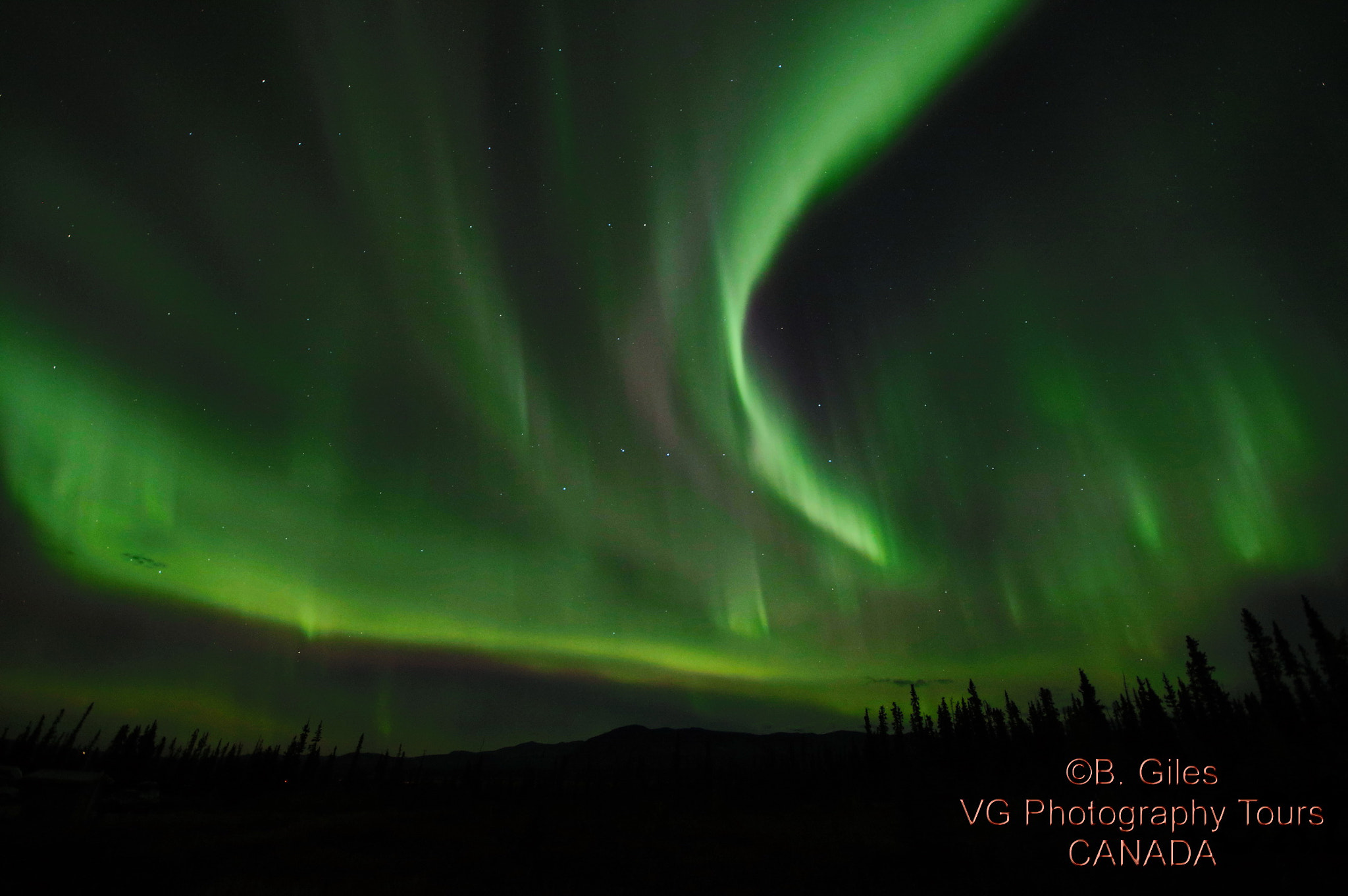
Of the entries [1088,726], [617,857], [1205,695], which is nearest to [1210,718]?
[1205,695]

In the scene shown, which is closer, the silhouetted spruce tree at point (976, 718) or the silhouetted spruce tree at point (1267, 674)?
the silhouetted spruce tree at point (1267, 674)

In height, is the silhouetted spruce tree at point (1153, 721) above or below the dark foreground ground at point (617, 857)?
above

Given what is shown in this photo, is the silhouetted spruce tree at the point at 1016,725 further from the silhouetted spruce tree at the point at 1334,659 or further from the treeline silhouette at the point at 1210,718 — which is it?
the silhouetted spruce tree at the point at 1334,659

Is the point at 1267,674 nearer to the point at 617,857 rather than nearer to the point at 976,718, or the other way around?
the point at 976,718

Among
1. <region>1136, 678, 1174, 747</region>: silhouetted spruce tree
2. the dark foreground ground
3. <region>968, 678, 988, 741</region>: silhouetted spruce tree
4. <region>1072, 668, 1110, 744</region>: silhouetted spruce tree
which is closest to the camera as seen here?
the dark foreground ground

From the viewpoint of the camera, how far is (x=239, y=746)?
127500 mm

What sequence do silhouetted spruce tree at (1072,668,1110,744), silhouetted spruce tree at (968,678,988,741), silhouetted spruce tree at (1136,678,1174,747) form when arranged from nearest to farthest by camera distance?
silhouetted spruce tree at (1072,668,1110,744)
silhouetted spruce tree at (1136,678,1174,747)
silhouetted spruce tree at (968,678,988,741)

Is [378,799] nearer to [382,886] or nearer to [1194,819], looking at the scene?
[382,886]

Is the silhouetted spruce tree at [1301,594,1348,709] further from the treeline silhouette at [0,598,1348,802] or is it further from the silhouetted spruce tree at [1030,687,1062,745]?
the silhouetted spruce tree at [1030,687,1062,745]

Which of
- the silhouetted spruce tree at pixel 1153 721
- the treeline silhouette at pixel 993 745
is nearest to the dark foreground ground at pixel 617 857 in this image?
the treeline silhouette at pixel 993 745

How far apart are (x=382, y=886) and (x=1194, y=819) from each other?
158 ft

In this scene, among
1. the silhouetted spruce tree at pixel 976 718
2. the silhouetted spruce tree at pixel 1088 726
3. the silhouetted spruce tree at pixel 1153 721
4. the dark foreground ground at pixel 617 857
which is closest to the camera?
the dark foreground ground at pixel 617 857

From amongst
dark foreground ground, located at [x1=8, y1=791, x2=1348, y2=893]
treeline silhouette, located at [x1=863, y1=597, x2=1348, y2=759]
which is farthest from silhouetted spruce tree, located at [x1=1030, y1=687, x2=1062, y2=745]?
dark foreground ground, located at [x1=8, y1=791, x2=1348, y2=893]

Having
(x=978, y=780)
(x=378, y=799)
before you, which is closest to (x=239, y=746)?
(x=378, y=799)
